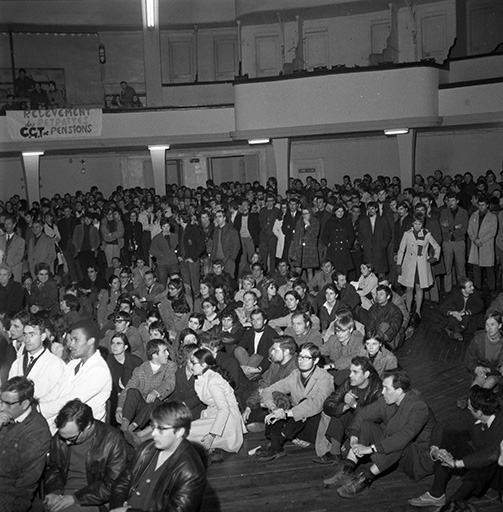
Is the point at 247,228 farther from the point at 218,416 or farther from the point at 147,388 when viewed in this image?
the point at 218,416

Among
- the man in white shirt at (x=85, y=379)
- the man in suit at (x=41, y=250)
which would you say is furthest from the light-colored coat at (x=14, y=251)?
the man in white shirt at (x=85, y=379)

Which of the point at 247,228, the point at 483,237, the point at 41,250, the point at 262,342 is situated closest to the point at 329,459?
the point at 262,342

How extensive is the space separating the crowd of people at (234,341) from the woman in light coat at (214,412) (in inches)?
0.8

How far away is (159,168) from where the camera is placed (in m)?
19.2

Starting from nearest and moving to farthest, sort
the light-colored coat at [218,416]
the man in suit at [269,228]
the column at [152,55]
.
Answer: the light-colored coat at [218,416] < the man in suit at [269,228] < the column at [152,55]

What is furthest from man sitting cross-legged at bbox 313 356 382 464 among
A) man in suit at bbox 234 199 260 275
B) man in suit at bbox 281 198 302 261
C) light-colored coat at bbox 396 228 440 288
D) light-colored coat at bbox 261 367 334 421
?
man in suit at bbox 234 199 260 275

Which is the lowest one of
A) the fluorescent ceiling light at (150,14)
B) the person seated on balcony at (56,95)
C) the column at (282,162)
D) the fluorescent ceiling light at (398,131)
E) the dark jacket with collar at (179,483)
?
the dark jacket with collar at (179,483)

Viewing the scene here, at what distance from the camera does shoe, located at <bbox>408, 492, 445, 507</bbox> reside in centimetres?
618

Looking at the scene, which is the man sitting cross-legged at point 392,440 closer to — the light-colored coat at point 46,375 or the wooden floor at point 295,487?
the wooden floor at point 295,487

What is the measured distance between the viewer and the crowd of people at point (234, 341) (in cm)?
554

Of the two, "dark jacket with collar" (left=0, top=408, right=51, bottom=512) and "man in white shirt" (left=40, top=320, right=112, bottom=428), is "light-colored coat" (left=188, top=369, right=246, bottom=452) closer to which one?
"man in white shirt" (left=40, top=320, right=112, bottom=428)

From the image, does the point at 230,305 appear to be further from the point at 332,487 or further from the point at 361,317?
the point at 332,487

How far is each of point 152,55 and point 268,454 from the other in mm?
14724

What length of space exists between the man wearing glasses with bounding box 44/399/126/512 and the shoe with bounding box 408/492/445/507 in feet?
8.14
